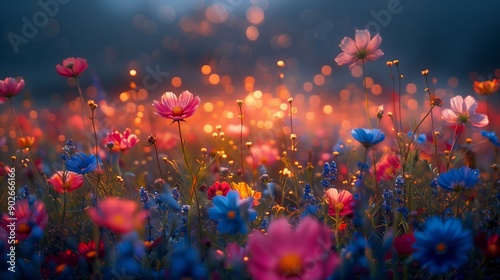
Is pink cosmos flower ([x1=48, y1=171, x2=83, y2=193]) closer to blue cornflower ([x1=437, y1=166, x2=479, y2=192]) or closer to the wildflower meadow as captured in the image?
the wildflower meadow

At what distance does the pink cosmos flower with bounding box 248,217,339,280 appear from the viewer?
69 cm

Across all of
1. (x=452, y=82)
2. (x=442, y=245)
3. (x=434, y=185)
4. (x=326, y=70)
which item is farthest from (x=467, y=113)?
(x=326, y=70)

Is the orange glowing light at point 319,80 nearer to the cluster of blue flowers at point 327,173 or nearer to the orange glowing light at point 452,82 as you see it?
the orange glowing light at point 452,82

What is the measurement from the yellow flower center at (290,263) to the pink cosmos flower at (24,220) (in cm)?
64

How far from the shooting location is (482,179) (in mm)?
1568

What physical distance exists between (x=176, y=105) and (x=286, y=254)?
688 mm

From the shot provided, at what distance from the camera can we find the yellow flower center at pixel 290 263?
0.71 metres

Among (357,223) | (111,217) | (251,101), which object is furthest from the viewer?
(251,101)

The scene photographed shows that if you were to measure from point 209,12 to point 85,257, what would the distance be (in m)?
9.21

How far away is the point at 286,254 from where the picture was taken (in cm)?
71

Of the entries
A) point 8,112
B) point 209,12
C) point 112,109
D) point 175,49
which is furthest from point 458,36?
point 8,112

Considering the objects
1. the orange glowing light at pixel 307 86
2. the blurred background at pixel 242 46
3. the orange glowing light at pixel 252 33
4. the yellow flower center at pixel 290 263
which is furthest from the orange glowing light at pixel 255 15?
the yellow flower center at pixel 290 263

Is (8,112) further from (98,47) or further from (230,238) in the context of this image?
(98,47)

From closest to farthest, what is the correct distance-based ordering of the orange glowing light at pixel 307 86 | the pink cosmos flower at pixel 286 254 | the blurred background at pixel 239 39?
the pink cosmos flower at pixel 286 254
the orange glowing light at pixel 307 86
the blurred background at pixel 239 39
